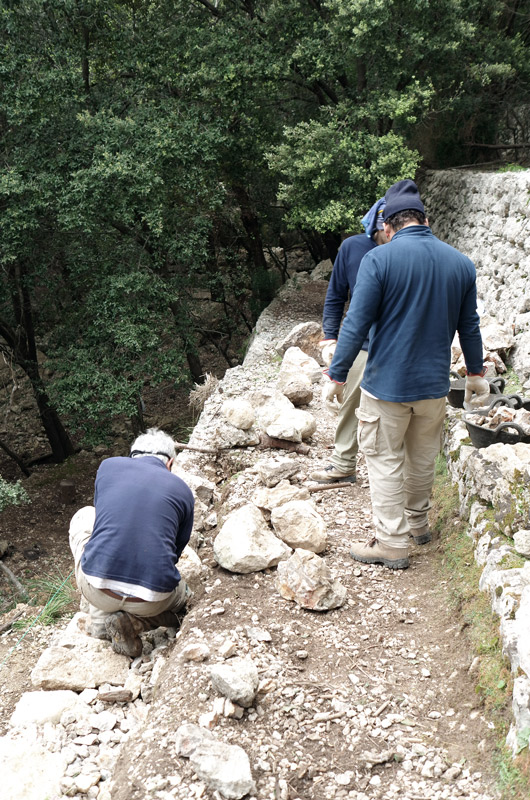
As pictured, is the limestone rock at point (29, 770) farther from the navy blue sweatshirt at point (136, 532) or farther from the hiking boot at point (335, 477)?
the hiking boot at point (335, 477)

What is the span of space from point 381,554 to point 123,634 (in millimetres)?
1532

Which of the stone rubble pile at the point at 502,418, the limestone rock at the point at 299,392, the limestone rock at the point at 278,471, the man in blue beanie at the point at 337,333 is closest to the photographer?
the stone rubble pile at the point at 502,418

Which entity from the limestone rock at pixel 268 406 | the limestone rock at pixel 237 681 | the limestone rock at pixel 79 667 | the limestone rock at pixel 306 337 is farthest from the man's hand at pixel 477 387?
the limestone rock at pixel 306 337

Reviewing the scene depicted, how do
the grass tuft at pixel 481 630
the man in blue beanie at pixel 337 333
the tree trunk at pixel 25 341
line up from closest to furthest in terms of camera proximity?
the grass tuft at pixel 481 630
the man in blue beanie at pixel 337 333
the tree trunk at pixel 25 341

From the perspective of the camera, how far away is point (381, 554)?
3.54 m

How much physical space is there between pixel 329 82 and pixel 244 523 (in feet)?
32.1

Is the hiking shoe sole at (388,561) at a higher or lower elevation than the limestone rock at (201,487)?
higher

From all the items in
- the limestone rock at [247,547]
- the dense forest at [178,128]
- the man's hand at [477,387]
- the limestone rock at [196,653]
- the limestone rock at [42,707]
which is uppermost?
the dense forest at [178,128]

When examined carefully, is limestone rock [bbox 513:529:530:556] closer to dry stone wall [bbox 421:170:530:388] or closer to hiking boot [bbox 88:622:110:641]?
hiking boot [bbox 88:622:110:641]

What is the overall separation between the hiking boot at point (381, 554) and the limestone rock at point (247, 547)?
0.44 meters

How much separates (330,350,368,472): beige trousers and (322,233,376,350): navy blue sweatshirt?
194 millimetres

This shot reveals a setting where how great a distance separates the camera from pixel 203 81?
406 inches

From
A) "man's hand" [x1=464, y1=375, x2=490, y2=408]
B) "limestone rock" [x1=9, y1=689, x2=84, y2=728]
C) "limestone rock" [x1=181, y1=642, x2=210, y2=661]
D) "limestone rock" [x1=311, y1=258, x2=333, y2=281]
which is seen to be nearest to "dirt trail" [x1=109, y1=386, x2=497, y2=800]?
"limestone rock" [x1=181, y1=642, x2=210, y2=661]

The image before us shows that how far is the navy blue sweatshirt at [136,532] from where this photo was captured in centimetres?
314
